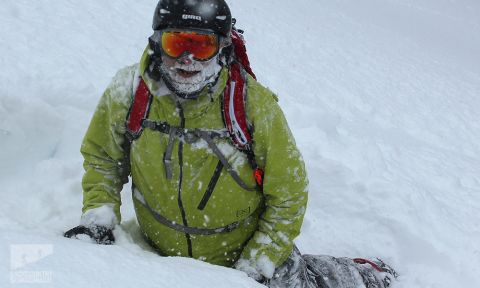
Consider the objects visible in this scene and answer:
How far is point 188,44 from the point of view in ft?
9.24

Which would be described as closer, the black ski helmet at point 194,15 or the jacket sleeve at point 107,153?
the black ski helmet at point 194,15

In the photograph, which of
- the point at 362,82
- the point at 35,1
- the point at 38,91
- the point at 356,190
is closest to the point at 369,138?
the point at 356,190

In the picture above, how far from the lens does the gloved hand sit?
317 cm

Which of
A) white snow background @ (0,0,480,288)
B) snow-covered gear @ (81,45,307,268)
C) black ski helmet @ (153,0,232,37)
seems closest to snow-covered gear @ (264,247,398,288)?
snow-covered gear @ (81,45,307,268)

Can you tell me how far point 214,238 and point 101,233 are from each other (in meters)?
0.71

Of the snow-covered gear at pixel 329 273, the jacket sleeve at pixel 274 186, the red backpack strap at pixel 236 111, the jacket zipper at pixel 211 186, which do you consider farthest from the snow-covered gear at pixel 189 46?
the snow-covered gear at pixel 329 273

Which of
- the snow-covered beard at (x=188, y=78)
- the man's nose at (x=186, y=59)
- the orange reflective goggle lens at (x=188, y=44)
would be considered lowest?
the snow-covered beard at (x=188, y=78)

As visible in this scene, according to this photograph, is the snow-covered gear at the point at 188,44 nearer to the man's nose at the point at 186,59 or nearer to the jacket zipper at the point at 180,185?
the man's nose at the point at 186,59

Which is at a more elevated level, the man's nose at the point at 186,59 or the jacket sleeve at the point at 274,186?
the man's nose at the point at 186,59

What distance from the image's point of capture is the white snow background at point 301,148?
266cm

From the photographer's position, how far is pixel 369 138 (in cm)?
643

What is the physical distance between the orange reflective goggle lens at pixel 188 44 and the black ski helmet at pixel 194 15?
0.05 metres

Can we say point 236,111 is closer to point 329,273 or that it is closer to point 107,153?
point 107,153

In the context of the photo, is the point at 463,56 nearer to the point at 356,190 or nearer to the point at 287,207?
the point at 356,190
